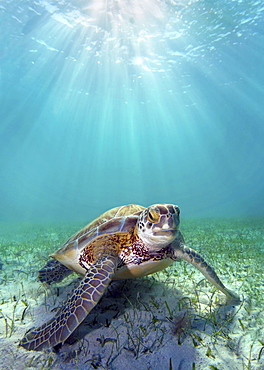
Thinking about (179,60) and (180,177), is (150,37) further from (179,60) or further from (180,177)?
(180,177)

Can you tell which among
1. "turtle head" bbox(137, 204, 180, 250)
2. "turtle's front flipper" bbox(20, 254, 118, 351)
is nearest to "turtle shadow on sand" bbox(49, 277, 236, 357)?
"turtle's front flipper" bbox(20, 254, 118, 351)

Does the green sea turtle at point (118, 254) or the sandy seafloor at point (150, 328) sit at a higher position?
the green sea turtle at point (118, 254)

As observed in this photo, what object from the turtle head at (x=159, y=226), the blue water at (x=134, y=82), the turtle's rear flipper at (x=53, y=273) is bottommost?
the turtle's rear flipper at (x=53, y=273)

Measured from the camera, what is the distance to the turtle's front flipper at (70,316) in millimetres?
1630

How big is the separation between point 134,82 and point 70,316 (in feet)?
97.6

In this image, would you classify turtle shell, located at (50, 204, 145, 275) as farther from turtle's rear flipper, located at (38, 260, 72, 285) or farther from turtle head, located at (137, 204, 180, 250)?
turtle's rear flipper, located at (38, 260, 72, 285)

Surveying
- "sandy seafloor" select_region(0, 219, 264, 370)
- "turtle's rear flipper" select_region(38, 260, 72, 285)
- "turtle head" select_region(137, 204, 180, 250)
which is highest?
"turtle head" select_region(137, 204, 180, 250)

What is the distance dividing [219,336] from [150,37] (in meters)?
23.6

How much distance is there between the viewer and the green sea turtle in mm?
1733

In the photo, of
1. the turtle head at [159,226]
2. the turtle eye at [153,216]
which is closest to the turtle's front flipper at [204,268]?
the turtle head at [159,226]

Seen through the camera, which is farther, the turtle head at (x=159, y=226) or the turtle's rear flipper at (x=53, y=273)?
the turtle's rear flipper at (x=53, y=273)

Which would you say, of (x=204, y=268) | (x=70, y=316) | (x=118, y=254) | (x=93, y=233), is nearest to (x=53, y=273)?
(x=93, y=233)

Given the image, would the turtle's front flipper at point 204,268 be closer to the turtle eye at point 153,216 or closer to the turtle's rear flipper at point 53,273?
the turtle eye at point 153,216

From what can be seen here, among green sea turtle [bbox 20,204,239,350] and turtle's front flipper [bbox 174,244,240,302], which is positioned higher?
green sea turtle [bbox 20,204,239,350]
